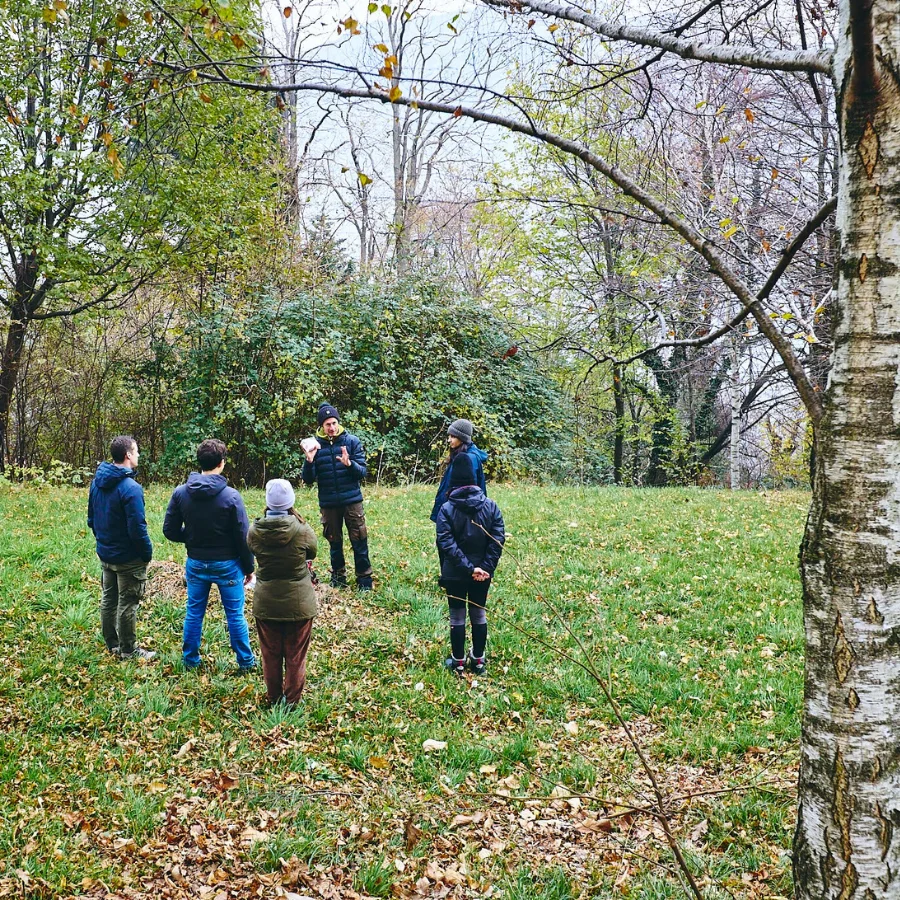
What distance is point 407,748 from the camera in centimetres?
479

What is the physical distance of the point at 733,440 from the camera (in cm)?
2003

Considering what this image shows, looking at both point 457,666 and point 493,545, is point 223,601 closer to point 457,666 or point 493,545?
point 457,666

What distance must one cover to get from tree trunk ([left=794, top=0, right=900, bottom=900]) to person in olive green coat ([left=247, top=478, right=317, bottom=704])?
362 centimetres

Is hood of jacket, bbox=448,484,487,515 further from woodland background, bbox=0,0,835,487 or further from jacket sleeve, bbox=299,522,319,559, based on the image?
woodland background, bbox=0,0,835,487

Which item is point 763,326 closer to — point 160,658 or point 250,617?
point 160,658

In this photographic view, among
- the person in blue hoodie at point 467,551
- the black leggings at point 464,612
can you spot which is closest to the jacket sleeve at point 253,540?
the person in blue hoodie at point 467,551

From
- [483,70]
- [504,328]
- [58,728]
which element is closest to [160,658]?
[58,728]

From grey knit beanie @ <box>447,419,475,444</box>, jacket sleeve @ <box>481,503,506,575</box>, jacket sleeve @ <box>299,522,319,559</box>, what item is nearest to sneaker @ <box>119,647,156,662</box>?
jacket sleeve @ <box>299,522,319,559</box>

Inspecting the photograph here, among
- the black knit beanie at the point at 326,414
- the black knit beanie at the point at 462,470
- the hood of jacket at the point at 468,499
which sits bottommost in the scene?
the hood of jacket at the point at 468,499

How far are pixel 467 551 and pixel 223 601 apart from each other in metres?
2.02

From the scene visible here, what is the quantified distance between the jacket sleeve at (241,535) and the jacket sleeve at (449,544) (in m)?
1.56

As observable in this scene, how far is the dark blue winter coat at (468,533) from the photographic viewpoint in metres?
5.48

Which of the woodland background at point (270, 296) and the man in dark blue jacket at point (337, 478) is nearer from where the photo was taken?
the man in dark blue jacket at point (337, 478)

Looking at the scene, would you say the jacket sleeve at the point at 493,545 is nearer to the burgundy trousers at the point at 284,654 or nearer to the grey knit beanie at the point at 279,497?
the burgundy trousers at the point at 284,654
